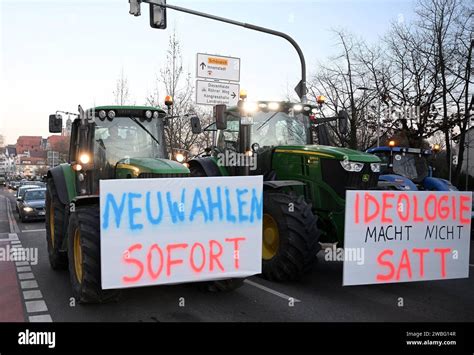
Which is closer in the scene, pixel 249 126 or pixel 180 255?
pixel 180 255

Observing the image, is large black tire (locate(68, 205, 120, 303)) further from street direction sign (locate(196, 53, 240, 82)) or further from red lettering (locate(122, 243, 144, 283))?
street direction sign (locate(196, 53, 240, 82))

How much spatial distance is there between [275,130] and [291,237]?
2374mm

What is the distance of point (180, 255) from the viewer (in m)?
5.12

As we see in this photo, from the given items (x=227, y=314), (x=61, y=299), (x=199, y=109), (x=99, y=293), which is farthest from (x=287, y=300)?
(x=199, y=109)

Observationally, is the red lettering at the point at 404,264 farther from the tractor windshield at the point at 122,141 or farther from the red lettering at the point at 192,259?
the tractor windshield at the point at 122,141

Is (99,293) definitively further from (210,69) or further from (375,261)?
(210,69)

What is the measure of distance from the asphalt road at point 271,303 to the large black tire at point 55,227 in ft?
1.51

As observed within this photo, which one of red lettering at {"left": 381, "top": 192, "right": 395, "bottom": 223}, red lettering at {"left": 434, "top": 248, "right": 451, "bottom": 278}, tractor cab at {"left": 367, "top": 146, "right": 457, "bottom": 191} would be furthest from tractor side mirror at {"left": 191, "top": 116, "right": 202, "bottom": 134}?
tractor cab at {"left": 367, "top": 146, "right": 457, "bottom": 191}

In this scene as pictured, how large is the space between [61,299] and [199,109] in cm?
2176

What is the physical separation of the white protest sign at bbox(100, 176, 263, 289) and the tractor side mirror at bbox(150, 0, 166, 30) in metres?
6.68

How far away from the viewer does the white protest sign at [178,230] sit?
4863mm

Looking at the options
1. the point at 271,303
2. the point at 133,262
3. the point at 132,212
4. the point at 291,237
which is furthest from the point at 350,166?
the point at 133,262

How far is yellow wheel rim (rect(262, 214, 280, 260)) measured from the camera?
22.7ft

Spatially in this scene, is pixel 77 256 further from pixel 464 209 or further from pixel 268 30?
pixel 268 30
